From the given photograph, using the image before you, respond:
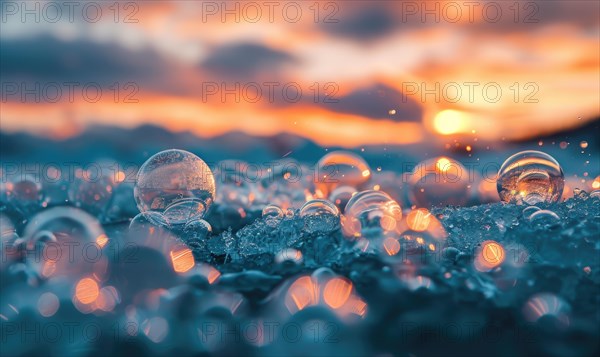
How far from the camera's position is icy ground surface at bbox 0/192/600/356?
2418 millimetres

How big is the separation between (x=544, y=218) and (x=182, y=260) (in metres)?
2.08

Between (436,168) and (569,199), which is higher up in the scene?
(436,168)

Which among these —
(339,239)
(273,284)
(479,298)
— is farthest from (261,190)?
(479,298)

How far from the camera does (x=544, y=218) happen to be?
11.4 ft

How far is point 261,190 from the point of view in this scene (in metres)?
6.14

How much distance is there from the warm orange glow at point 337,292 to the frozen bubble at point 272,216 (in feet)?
3.37

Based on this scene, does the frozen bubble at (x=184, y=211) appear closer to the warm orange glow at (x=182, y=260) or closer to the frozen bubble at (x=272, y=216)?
the frozen bubble at (x=272, y=216)

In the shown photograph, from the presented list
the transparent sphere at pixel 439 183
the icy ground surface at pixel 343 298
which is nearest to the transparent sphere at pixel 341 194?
the transparent sphere at pixel 439 183

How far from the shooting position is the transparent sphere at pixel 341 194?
511 centimetres

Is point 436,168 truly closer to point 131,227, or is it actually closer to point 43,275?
point 131,227

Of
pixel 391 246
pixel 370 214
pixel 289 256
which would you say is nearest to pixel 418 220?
pixel 370 214

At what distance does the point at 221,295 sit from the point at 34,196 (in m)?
3.56

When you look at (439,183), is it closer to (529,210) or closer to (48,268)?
(529,210)

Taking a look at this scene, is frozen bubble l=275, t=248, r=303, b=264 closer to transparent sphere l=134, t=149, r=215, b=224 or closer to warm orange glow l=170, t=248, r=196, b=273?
warm orange glow l=170, t=248, r=196, b=273
